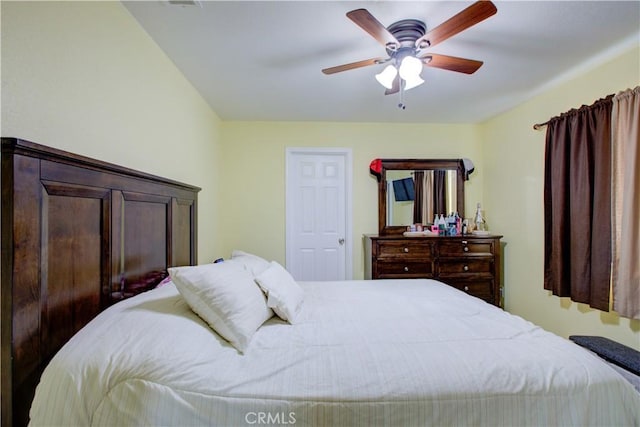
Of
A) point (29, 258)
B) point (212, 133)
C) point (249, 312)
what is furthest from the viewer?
point (212, 133)

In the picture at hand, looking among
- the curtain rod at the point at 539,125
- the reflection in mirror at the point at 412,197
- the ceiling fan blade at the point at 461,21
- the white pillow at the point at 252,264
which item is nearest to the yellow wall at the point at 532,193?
the curtain rod at the point at 539,125

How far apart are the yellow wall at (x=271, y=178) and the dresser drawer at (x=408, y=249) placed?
506 mm

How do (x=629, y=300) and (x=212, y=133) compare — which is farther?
(x=212, y=133)

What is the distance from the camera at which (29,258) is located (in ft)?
2.98

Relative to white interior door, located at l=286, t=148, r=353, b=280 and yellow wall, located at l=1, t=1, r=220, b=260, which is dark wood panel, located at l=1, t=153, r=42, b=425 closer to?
yellow wall, located at l=1, t=1, r=220, b=260

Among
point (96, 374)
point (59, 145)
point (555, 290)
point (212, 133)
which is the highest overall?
point (212, 133)

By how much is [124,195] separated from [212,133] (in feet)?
6.63

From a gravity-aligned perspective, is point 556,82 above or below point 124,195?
above

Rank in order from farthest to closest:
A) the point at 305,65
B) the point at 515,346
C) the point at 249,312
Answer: the point at 305,65 < the point at 249,312 < the point at 515,346

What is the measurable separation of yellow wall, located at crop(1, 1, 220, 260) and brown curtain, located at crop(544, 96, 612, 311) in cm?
310

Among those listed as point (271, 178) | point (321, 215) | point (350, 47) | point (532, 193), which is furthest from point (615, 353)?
point (271, 178)

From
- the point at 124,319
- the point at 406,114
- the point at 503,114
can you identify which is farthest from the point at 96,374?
the point at 503,114

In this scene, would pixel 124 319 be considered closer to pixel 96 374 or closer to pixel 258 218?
pixel 96 374

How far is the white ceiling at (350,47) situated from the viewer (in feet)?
5.28
